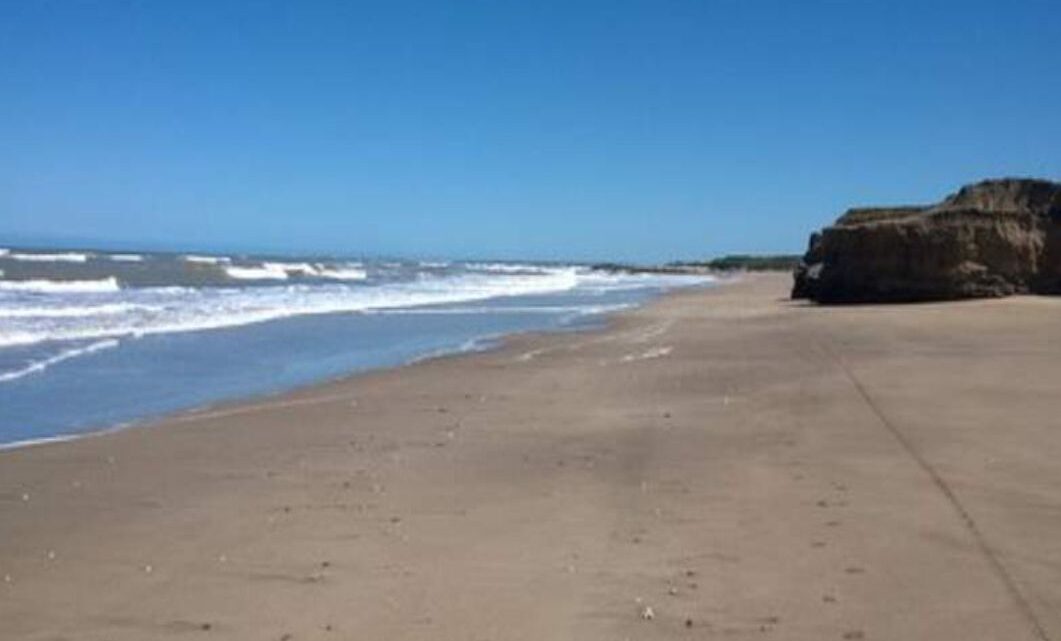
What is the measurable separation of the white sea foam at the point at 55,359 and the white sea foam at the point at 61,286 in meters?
22.0

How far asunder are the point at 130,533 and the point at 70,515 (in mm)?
880

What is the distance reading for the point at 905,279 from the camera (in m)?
34.6

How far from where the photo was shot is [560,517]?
26.2 ft

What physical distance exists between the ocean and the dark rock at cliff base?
818cm

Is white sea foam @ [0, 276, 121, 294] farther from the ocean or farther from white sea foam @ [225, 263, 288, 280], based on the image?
white sea foam @ [225, 263, 288, 280]

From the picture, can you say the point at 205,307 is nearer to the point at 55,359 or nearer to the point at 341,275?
the point at 55,359

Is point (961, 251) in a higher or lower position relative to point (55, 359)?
higher

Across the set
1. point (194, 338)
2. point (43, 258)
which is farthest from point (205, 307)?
point (43, 258)

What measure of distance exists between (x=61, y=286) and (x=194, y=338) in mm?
25700

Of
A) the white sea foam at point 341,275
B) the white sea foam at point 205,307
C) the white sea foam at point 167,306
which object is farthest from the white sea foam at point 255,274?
the white sea foam at point 205,307

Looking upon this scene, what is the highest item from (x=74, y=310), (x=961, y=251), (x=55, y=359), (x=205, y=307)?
(x=961, y=251)

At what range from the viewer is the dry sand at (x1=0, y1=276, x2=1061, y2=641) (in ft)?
19.1

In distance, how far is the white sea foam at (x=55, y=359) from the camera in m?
18.0

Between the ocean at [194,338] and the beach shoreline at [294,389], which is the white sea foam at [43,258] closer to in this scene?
the ocean at [194,338]
